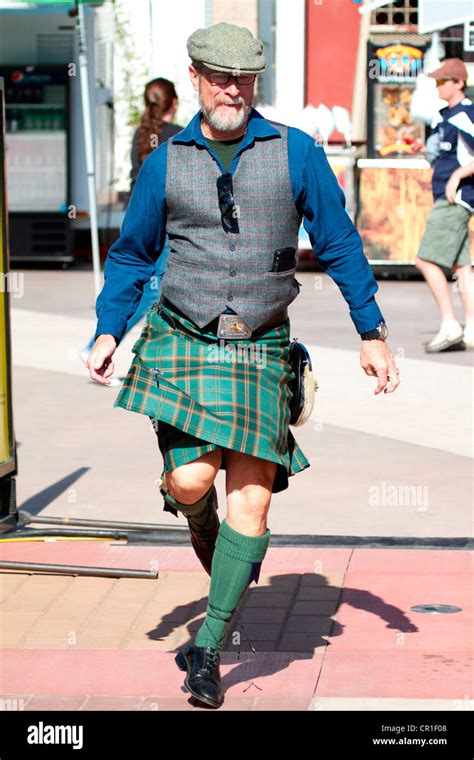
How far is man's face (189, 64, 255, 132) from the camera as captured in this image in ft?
14.2

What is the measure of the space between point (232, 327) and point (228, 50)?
0.77 m

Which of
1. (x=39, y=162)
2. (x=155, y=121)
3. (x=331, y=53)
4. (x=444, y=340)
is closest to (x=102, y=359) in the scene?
(x=155, y=121)

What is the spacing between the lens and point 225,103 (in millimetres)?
4332

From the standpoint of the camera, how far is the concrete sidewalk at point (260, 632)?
14.6 ft

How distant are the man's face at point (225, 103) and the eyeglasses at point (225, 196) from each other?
137 millimetres

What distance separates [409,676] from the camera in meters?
4.59

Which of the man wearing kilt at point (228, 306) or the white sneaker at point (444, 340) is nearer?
the man wearing kilt at point (228, 306)

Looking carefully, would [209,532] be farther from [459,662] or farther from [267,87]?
[267,87]

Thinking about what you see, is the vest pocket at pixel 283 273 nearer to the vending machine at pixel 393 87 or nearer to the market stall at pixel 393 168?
the market stall at pixel 393 168

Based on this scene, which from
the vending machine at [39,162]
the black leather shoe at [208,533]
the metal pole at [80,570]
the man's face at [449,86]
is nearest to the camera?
the black leather shoe at [208,533]

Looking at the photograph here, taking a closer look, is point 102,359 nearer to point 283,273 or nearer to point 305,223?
point 283,273

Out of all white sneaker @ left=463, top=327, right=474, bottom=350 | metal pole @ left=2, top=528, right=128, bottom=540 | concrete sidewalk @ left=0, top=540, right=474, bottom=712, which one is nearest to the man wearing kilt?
concrete sidewalk @ left=0, top=540, right=474, bottom=712

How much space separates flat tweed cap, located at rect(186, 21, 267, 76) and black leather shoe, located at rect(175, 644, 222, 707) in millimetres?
1624

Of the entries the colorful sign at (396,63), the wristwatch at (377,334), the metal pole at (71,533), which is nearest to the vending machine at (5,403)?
the metal pole at (71,533)
